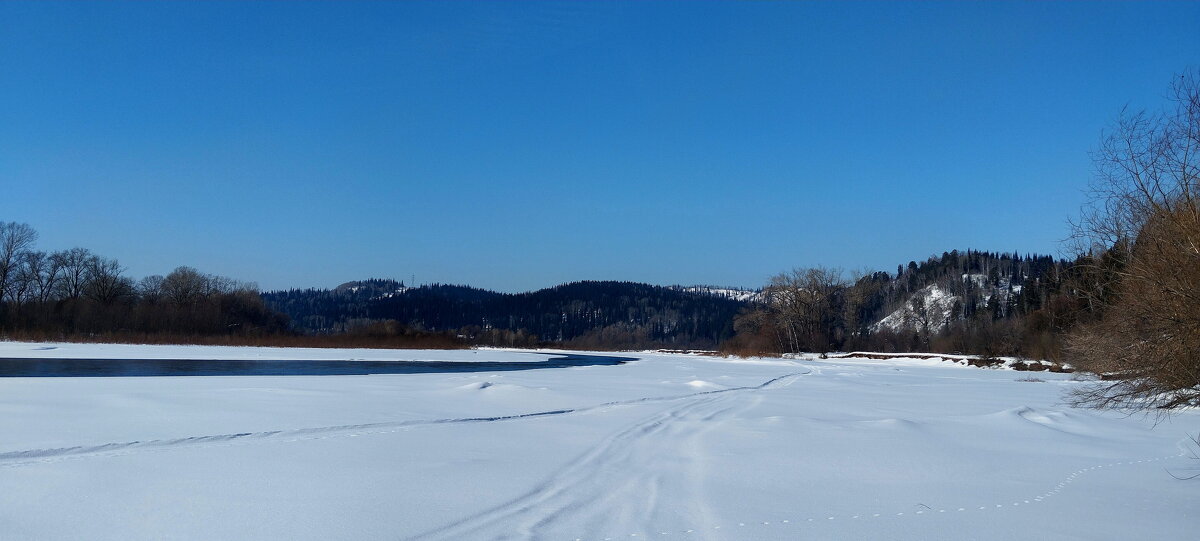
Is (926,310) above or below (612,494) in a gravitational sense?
above

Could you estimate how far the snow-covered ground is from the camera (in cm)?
546

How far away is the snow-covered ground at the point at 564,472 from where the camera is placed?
215 inches

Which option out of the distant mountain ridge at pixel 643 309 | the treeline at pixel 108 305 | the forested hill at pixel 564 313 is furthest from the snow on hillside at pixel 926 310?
the treeline at pixel 108 305

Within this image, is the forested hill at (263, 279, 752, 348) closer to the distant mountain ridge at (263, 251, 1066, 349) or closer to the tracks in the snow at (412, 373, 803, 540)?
the distant mountain ridge at (263, 251, 1066, 349)

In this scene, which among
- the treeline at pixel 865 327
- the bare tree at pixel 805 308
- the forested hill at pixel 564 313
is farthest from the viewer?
the forested hill at pixel 564 313

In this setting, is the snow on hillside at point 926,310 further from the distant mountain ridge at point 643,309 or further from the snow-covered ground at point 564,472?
the snow-covered ground at point 564,472

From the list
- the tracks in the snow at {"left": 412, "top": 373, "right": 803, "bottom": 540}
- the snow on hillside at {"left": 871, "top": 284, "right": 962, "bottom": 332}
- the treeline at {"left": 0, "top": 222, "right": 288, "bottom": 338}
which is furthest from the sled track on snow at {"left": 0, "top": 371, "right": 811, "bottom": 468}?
the snow on hillside at {"left": 871, "top": 284, "right": 962, "bottom": 332}

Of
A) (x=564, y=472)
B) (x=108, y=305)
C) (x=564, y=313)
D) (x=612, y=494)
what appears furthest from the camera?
(x=564, y=313)

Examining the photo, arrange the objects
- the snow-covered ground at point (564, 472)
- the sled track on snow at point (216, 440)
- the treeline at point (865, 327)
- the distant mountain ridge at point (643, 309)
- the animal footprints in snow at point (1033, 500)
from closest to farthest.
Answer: the snow-covered ground at point (564, 472)
the animal footprints in snow at point (1033, 500)
the sled track on snow at point (216, 440)
the treeline at point (865, 327)
the distant mountain ridge at point (643, 309)

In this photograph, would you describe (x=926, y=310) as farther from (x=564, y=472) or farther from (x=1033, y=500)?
(x=564, y=472)

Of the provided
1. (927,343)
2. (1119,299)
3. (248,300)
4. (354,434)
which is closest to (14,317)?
(248,300)

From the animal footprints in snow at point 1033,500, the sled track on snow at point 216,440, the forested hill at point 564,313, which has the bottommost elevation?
the animal footprints in snow at point 1033,500

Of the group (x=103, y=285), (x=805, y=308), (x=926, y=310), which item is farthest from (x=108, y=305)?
(x=926, y=310)

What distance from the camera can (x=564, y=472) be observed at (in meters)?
7.43
